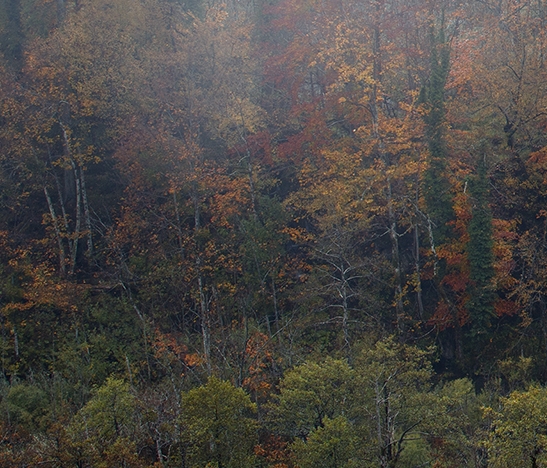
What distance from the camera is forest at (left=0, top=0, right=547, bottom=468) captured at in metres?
19.6

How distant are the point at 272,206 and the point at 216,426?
1165 centimetres

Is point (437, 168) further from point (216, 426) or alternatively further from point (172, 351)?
point (216, 426)

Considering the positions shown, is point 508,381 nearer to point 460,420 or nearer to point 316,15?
point 460,420

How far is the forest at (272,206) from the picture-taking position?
19641 millimetres

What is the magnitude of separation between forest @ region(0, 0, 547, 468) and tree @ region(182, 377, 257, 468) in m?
1.60

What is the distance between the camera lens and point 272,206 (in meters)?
23.9

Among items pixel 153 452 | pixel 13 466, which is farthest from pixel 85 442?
pixel 153 452

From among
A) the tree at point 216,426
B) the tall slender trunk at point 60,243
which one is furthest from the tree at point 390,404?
the tall slender trunk at point 60,243

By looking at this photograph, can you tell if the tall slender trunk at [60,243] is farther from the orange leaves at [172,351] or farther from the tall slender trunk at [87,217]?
the orange leaves at [172,351]

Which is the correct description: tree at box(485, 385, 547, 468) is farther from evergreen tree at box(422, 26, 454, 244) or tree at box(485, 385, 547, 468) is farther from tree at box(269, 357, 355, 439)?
evergreen tree at box(422, 26, 454, 244)

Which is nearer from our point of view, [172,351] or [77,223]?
[172,351]

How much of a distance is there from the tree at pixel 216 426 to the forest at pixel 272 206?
5.26 feet

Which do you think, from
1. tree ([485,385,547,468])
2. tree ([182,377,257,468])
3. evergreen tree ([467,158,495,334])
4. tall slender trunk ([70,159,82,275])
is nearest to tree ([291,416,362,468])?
tree ([182,377,257,468])

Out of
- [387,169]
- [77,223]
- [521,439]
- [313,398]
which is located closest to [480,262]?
[387,169]
